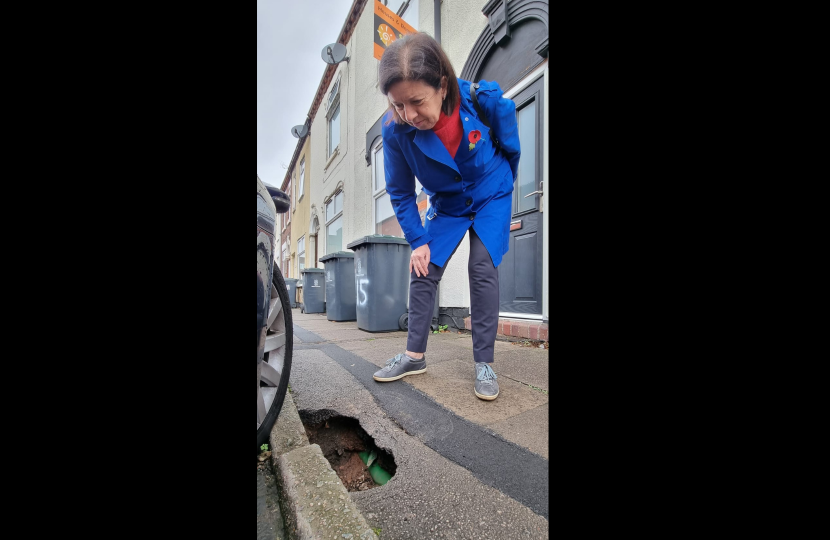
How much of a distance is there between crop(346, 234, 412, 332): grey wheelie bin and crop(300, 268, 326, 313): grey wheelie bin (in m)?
4.03

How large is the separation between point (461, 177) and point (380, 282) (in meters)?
2.75

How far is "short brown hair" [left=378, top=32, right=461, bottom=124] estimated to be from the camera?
1468 mm

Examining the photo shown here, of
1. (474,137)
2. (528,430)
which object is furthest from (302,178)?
(528,430)

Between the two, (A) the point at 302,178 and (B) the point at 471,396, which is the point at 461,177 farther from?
(A) the point at 302,178

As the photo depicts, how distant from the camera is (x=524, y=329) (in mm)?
3277

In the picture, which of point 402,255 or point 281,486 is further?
point 402,255

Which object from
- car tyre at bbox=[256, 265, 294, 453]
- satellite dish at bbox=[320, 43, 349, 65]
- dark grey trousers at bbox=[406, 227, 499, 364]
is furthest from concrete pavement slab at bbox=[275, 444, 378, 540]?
satellite dish at bbox=[320, 43, 349, 65]

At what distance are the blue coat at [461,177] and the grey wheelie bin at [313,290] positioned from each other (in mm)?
6639
